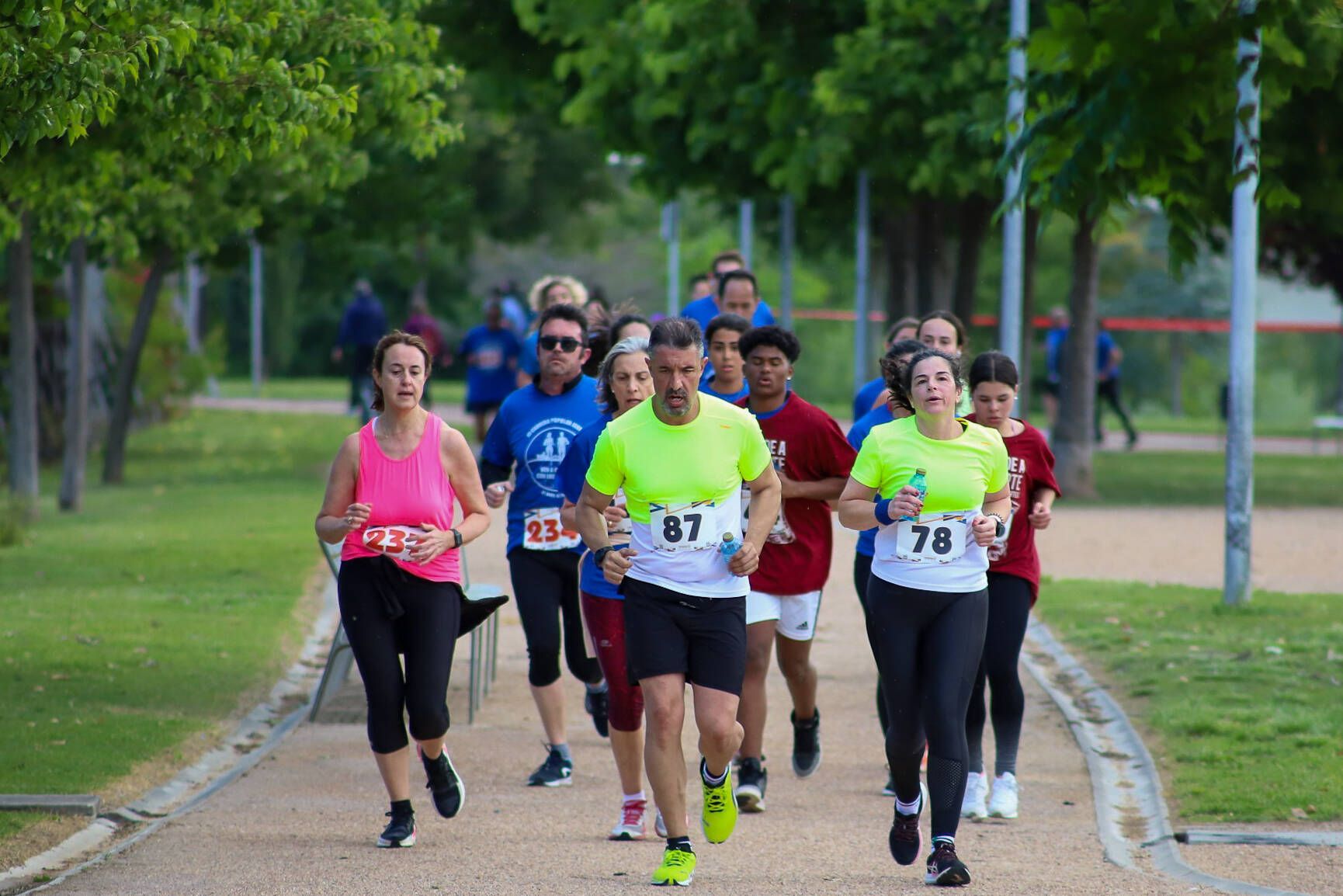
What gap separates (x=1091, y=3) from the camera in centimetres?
649

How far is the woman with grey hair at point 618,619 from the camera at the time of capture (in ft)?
23.6

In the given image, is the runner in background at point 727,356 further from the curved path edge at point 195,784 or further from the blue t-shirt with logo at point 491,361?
the blue t-shirt with logo at point 491,361

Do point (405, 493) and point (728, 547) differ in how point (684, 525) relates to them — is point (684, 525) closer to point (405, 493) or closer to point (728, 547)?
point (728, 547)

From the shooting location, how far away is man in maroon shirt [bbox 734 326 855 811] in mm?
7504

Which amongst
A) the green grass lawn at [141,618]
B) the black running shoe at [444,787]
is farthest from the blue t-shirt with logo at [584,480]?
the green grass lawn at [141,618]

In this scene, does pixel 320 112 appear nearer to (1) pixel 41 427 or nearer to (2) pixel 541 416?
(2) pixel 541 416

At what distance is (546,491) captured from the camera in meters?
8.01

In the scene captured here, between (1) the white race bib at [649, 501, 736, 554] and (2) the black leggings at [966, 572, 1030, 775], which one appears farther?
(2) the black leggings at [966, 572, 1030, 775]

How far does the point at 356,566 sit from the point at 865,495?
1777 millimetres

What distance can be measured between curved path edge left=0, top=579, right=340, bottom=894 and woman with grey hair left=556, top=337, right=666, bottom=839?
170 cm

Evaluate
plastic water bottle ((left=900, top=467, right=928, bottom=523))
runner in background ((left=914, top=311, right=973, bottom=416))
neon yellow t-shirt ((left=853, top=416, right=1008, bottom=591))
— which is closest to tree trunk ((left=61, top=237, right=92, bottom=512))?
runner in background ((left=914, top=311, right=973, bottom=416))

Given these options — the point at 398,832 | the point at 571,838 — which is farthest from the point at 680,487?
the point at 398,832

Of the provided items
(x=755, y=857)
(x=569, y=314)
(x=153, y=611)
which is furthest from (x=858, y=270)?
(x=755, y=857)

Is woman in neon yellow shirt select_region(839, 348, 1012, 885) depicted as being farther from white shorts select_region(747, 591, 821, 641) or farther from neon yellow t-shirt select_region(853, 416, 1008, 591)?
white shorts select_region(747, 591, 821, 641)
